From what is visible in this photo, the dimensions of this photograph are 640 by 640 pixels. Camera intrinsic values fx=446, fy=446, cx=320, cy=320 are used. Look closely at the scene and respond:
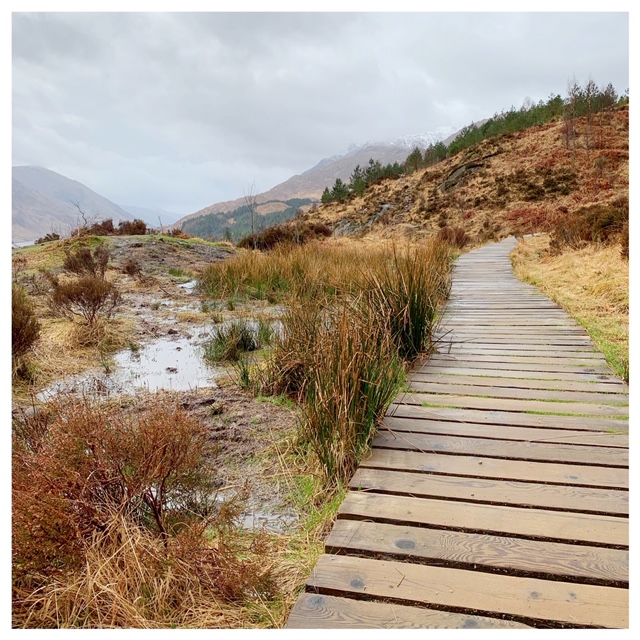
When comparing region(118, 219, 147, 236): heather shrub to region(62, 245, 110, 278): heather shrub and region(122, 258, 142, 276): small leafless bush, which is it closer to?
region(122, 258, 142, 276): small leafless bush

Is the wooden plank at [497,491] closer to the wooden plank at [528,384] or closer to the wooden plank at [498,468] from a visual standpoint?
the wooden plank at [498,468]

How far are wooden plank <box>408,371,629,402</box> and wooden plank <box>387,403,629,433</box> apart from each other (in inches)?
13.5

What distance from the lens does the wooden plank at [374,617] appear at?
1.09m

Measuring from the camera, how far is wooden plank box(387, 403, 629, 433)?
208 centimetres

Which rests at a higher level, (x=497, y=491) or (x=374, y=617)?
(x=497, y=491)

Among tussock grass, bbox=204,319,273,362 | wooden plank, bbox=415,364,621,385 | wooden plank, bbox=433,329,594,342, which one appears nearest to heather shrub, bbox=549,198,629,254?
wooden plank, bbox=433,329,594,342

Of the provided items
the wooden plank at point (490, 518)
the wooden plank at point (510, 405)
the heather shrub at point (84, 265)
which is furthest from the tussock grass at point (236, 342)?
the heather shrub at point (84, 265)

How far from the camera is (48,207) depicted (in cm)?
11656

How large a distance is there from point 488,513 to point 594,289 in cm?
431

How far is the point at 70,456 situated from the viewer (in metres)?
1.59

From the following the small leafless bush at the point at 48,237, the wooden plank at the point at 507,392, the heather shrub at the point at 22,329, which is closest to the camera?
the wooden plank at the point at 507,392

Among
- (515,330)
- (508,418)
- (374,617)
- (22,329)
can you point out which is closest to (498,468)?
(508,418)

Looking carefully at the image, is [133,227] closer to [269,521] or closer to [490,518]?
[269,521]

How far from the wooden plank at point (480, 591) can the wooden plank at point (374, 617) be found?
0.9 inches
